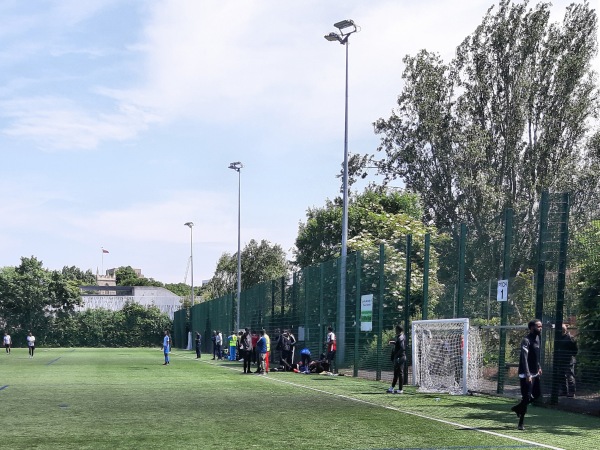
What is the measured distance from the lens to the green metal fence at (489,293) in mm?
18016

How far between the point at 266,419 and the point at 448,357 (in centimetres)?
789

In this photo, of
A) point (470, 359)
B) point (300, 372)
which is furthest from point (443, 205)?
point (470, 359)

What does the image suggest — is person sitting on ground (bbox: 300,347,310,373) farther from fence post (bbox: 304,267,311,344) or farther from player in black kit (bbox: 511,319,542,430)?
player in black kit (bbox: 511,319,542,430)

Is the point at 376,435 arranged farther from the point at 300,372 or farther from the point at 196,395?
the point at 300,372

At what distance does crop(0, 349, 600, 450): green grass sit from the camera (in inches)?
484

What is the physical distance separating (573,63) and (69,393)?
128 ft

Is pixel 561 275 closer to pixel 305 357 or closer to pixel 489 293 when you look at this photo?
pixel 489 293

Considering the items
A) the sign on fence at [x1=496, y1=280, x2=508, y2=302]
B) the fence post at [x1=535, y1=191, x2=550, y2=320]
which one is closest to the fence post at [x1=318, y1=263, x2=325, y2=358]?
the sign on fence at [x1=496, y1=280, x2=508, y2=302]

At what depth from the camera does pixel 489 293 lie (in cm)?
2128

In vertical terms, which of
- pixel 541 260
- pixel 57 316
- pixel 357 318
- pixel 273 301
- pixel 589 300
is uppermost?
pixel 541 260

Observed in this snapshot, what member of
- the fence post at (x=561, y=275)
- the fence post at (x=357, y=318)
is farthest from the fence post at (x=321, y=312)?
the fence post at (x=561, y=275)

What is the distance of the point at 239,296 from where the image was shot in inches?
2039

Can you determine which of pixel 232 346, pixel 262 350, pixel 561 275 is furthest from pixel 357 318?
pixel 232 346

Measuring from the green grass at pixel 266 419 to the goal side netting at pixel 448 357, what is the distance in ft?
2.50
